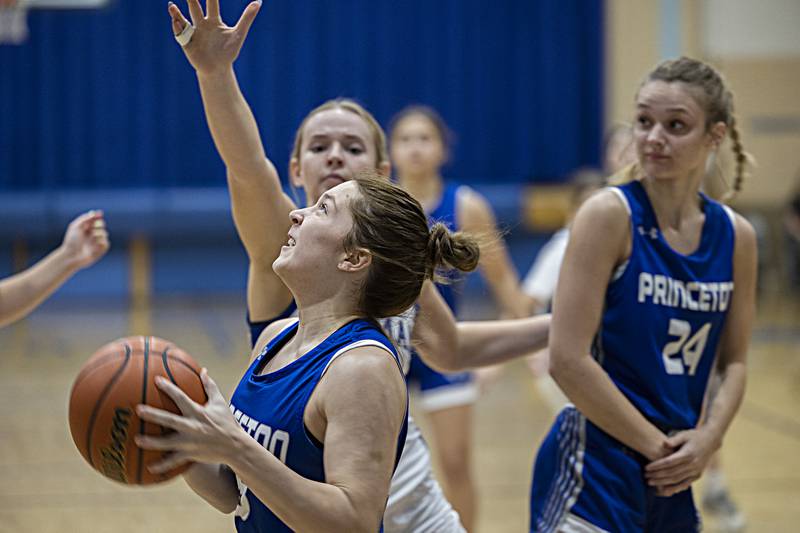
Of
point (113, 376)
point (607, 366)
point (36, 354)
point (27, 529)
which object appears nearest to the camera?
point (113, 376)

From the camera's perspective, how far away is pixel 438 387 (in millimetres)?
4305

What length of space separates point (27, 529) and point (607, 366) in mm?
3253

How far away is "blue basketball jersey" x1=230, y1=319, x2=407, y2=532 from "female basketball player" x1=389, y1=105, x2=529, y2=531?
1.92m

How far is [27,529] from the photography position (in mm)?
4703

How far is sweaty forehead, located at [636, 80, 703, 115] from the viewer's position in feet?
8.40

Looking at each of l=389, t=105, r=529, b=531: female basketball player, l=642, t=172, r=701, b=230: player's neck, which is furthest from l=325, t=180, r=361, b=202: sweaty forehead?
l=389, t=105, r=529, b=531: female basketball player

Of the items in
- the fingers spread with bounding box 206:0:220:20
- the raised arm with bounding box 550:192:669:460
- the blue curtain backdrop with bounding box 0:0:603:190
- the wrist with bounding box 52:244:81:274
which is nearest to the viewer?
the fingers spread with bounding box 206:0:220:20

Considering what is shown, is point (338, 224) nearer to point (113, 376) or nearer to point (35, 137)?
point (113, 376)

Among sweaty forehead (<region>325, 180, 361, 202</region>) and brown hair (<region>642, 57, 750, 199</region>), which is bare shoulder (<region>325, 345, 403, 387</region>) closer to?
sweaty forehead (<region>325, 180, 361, 202</region>)

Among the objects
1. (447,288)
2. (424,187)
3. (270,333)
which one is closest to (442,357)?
(270,333)

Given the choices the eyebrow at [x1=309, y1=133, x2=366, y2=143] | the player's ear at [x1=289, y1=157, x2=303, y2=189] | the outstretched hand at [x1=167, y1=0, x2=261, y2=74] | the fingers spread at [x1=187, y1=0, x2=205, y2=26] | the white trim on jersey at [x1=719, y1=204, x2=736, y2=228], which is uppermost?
the fingers spread at [x1=187, y1=0, x2=205, y2=26]

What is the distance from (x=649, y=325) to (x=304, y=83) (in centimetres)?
1080

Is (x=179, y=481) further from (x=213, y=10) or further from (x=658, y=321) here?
(x=213, y=10)

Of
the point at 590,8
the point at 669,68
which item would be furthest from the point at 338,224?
the point at 590,8
